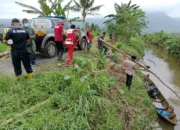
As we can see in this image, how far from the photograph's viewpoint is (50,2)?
65.8 feet

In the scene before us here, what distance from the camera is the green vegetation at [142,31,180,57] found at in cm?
2502

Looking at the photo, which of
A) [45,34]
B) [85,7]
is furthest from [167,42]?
[45,34]

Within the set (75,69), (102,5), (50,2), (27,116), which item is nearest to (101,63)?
(75,69)

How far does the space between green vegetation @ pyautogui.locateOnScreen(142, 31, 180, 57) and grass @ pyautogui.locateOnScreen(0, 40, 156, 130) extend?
20.5m

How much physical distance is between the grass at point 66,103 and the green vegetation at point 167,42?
2050 centimetres

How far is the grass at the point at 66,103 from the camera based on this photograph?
14.1ft

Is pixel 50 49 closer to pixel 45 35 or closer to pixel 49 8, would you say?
pixel 45 35

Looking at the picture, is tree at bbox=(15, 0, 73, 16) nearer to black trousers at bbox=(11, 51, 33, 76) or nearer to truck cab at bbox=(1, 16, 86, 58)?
truck cab at bbox=(1, 16, 86, 58)

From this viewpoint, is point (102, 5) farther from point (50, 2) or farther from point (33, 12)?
point (33, 12)

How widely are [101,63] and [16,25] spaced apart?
444 cm

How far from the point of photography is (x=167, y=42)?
30.1m

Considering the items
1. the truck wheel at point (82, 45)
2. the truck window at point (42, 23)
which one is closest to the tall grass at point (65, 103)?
the truck window at point (42, 23)

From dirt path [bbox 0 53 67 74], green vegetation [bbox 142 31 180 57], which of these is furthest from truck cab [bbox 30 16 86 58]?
green vegetation [bbox 142 31 180 57]

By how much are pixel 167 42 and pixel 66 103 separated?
1130 inches
